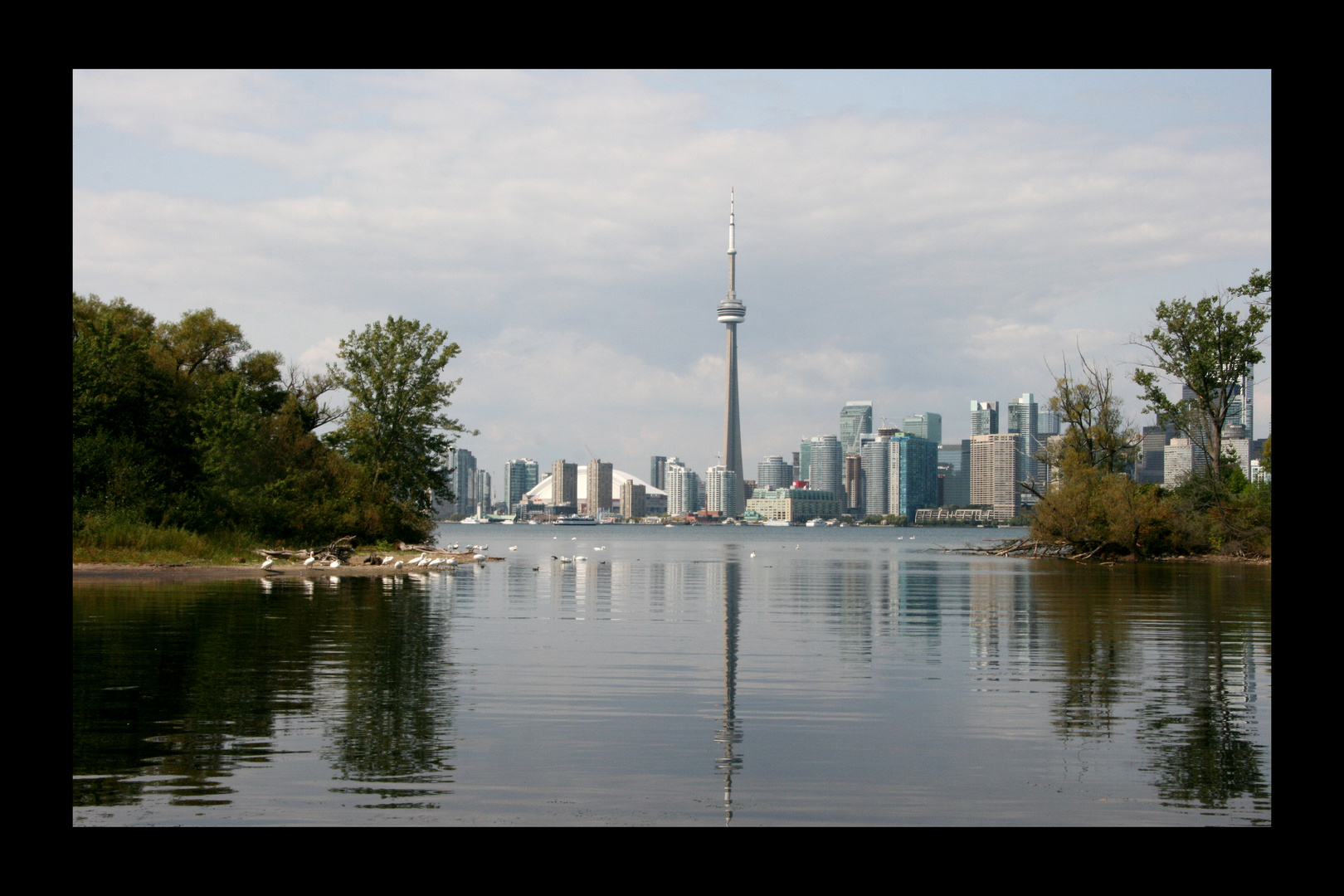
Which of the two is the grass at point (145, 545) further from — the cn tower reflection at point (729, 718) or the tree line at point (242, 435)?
the cn tower reflection at point (729, 718)

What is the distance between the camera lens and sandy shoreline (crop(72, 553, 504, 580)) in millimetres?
37188

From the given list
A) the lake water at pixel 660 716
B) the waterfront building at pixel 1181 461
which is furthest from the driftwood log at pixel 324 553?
the waterfront building at pixel 1181 461

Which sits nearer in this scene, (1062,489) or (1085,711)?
(1085,711)

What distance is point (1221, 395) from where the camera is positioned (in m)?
66.8

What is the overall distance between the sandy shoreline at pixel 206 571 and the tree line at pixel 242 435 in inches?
113

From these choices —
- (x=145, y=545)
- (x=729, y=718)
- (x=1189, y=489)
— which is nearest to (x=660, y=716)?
(x=729, y=718)

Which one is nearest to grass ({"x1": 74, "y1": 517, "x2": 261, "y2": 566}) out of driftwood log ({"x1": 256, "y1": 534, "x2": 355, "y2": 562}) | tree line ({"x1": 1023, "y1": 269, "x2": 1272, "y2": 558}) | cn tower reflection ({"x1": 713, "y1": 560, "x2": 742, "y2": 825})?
driftwood log ({"x1": 256, "y1": 534, "x2": 355, "y2": 562})

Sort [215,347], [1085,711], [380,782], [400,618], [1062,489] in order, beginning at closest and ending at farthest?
[380,782] → [1085,711] → [400,618] → [215,347] → [1062,489]

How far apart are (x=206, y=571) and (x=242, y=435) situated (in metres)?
10.1

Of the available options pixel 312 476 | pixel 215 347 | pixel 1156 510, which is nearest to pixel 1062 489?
pixel 1156 510
